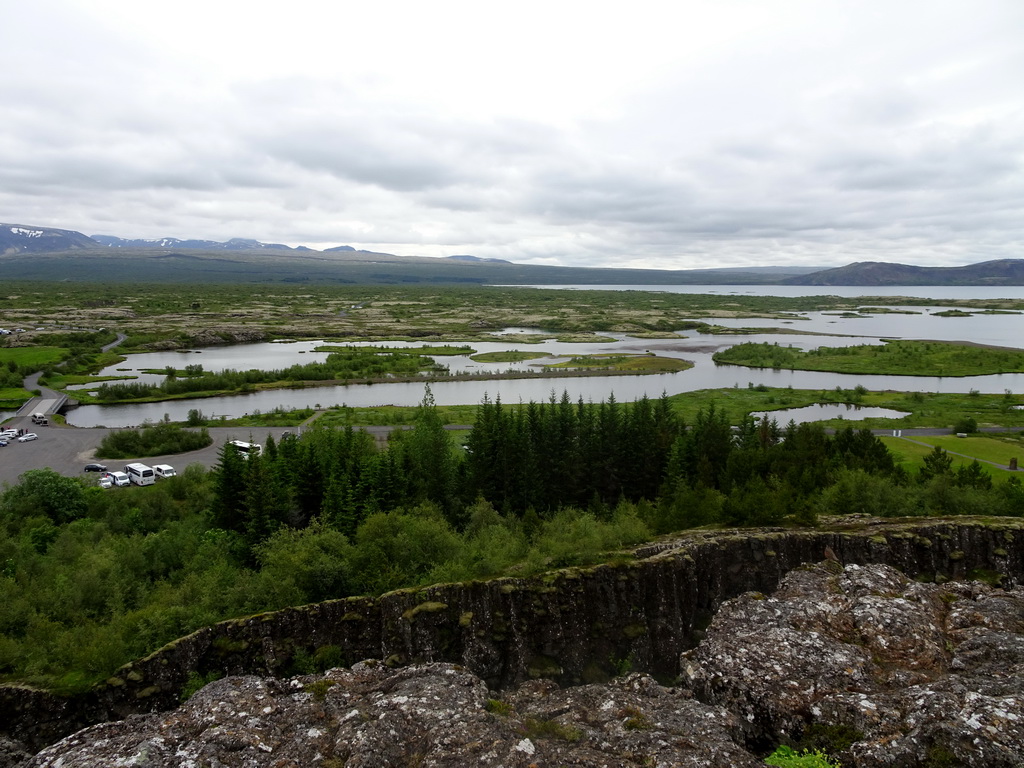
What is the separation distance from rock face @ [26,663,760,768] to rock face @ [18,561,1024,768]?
1.3 inches

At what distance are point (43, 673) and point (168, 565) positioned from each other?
13466mm

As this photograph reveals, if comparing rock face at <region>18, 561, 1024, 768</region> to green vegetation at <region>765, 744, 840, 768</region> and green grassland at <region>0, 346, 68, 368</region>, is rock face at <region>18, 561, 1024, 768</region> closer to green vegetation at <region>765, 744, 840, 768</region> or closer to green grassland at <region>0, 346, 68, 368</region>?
green vegetation at <region>765, 744, 840, 768</region>

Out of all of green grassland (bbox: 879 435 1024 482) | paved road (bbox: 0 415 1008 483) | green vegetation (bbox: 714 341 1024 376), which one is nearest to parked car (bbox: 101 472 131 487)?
paved road (bbox: 0 415 1008 483)

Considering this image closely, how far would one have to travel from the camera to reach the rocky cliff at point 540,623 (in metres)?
13.8

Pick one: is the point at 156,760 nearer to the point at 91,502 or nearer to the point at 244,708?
the point at 244,708

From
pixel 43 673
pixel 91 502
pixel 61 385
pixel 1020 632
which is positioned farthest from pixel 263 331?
pixel 1020 632

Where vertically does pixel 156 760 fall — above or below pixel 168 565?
above

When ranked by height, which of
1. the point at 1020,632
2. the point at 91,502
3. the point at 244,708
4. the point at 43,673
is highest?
the point at 1020,632

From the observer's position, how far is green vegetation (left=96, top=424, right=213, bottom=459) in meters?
48.3

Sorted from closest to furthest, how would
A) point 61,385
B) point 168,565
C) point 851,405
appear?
point 168,565
point 851,405
point 61,385

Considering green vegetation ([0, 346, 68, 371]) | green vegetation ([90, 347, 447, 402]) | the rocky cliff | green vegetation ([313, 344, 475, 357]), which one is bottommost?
green vegetation ([90, 347, 447, 402])

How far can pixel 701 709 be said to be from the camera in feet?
37.6

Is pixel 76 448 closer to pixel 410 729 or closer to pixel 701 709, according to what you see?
pixel 410 729

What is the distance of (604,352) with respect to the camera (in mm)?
117250
